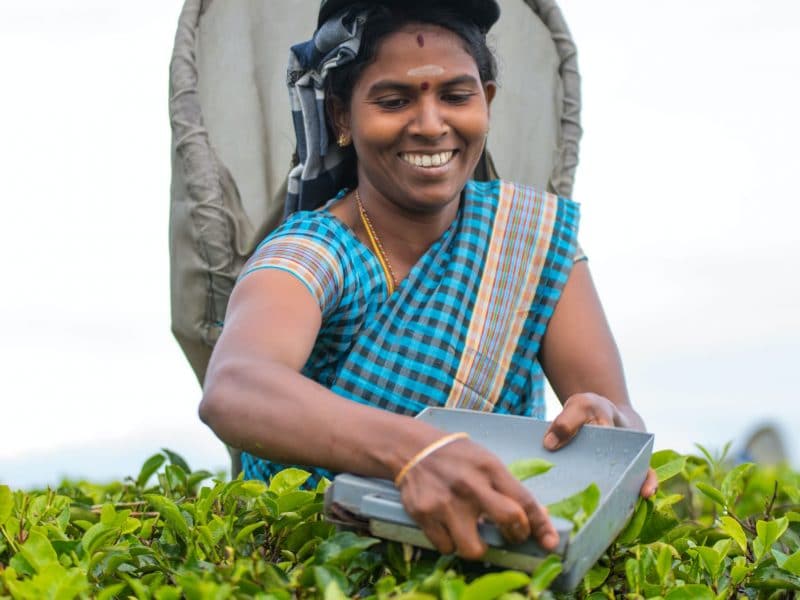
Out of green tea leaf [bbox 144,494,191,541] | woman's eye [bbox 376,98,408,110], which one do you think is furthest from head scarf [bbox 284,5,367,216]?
green tea leaf [bbox 144,494,191,541]

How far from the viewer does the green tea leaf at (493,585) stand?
47.7 inches

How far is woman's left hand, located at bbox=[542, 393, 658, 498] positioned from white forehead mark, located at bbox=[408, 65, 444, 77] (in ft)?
2.65

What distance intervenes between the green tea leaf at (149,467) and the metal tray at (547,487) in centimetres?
82

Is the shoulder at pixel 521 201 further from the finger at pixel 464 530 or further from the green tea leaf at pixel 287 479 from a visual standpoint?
the finger at pixel 464 530

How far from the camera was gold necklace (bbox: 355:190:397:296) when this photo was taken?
2.35 m

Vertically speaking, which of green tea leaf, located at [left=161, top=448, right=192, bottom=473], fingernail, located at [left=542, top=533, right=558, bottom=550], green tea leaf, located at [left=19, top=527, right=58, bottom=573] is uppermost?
fingernail, located at [left=542, top=533, right=558, bottom=550]

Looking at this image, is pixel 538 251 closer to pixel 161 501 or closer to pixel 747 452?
pixel 161 501

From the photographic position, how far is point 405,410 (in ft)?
7.47

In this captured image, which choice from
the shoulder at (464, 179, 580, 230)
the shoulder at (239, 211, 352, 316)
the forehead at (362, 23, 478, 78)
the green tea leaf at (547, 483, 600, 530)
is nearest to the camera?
the green tea leaf at (547, 483, 600, 530)

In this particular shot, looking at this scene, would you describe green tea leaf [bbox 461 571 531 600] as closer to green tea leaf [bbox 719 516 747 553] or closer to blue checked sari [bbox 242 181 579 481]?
green tea leaf [bbox 719 516 747 553]

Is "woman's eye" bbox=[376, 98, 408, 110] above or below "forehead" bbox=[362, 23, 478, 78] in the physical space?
below

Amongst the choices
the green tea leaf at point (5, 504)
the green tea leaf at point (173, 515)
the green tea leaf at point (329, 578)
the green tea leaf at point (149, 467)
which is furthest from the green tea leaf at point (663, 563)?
the green tea leaf at point (149, 467)

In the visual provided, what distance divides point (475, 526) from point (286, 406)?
15.8 inches

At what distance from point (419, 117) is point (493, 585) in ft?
4.03
